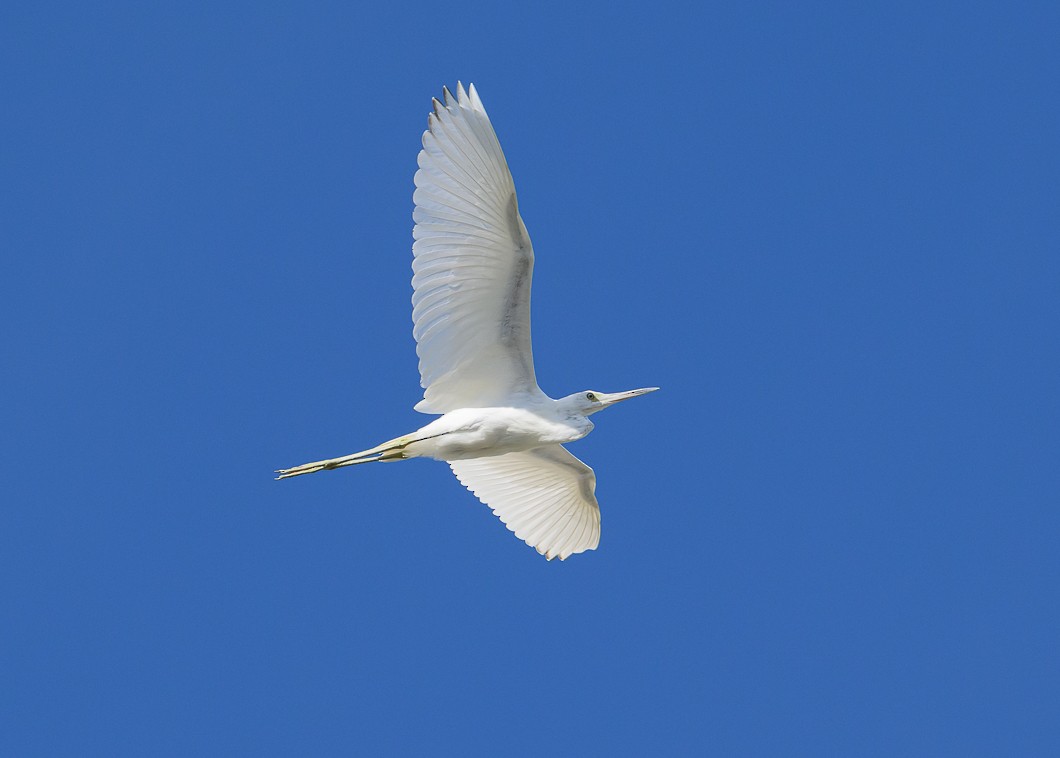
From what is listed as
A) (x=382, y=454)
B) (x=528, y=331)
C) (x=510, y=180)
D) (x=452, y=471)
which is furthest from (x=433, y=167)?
(x=452, y=471)

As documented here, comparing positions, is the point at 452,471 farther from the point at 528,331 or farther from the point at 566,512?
the point at 528,331

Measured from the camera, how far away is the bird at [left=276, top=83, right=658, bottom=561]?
1355 centimetres

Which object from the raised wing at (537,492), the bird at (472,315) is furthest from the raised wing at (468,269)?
the raised wing at (537,492)

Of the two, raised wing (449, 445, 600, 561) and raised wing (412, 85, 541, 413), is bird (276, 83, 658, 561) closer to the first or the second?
raised wing (412, 85, 541, 413)

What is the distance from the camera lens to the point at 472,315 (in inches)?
564

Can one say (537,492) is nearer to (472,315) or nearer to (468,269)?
(472,315)

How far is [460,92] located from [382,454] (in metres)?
3.63

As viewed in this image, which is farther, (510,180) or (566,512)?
(566,512)

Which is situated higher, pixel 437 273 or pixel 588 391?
pixel 437 273

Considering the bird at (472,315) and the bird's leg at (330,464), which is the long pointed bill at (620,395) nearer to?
the bird at (472,315)

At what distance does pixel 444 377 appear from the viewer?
1472 centimetres

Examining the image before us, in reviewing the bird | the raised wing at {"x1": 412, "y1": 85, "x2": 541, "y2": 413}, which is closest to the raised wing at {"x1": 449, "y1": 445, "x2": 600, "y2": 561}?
the bird

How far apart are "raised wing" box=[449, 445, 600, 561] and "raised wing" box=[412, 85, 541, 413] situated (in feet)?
6.31

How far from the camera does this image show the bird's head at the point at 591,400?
1507 cm
